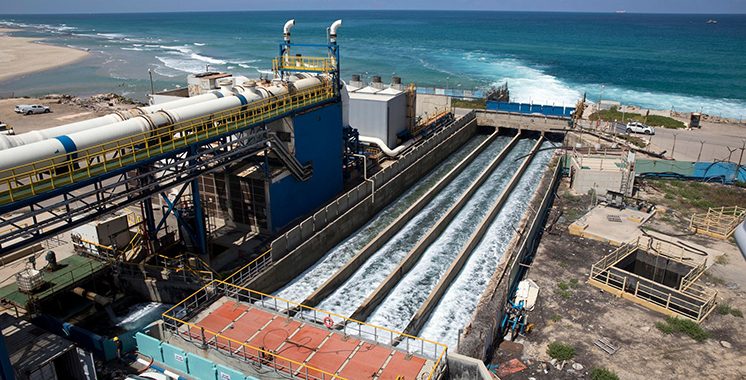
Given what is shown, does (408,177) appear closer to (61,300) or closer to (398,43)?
(61,300)

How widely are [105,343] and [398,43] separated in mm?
166581

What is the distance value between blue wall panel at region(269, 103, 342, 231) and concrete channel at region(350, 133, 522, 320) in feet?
23.0

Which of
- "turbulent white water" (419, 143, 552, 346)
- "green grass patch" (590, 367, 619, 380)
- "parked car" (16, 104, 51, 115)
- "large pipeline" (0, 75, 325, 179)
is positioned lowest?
"turbulent white water" (419, 143, 552, 346)

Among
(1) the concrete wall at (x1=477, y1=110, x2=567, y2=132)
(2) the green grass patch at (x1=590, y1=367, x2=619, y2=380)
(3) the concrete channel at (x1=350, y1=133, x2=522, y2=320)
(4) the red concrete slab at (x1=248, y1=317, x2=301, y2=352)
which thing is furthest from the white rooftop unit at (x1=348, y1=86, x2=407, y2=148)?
(2) the green grass patch at (x1=590, y1=367, x2=619, y2=380)

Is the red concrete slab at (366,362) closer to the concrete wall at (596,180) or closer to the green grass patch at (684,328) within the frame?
the green grass patch at (684,328)

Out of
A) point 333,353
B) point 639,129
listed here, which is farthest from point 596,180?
point 333,353

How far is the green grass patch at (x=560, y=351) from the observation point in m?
20.4

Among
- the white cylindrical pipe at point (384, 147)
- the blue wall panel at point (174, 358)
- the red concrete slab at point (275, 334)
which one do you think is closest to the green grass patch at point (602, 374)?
the red concrete slab at point (275, 334)

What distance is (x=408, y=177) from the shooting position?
40219 millimetres

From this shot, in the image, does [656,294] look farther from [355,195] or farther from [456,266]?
[355,195]

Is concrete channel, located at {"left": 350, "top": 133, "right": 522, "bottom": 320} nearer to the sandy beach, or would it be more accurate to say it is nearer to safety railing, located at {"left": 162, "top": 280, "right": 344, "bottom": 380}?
safety railing, located at {"left": 162, "top": 280, "right": 344, "bottom": 380}

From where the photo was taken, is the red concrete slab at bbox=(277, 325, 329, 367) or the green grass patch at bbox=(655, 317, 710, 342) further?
the green grass patch at bbox=(655, 317, 710, 342)

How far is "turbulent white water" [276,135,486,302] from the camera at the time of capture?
86.6 feet

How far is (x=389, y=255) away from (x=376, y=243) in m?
1.00
